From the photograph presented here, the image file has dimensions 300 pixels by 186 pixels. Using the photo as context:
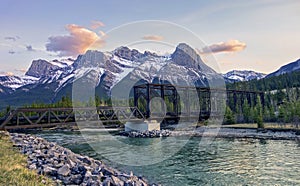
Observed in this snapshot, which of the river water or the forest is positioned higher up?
the forest

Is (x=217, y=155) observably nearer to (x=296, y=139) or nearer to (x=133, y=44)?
(x=133, y=44)

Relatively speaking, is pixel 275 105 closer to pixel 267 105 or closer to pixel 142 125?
pixel 267 105

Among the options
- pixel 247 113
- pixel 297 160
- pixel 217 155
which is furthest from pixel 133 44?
pixel 247 113

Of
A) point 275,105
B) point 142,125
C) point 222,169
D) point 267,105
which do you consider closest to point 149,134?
point 142,125

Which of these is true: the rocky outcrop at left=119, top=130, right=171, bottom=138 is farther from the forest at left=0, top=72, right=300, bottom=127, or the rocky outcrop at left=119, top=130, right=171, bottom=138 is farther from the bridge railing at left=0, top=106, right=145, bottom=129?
the forest at left=0, top=72, right=300, bottom=127

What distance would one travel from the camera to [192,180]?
1634 cm

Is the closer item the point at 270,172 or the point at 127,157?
the point at 270,172

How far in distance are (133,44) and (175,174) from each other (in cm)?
1431

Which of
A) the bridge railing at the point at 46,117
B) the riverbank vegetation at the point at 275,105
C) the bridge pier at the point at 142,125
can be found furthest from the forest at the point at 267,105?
Answer: the bridge railing at the point at 46,117

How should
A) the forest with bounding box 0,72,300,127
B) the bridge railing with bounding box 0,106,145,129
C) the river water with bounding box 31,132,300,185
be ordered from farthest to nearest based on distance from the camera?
the forest with bounding box 0,72,300,127 < the bridge railing with bounding box 0,106,145,129 < the river water with bounding box 31,132,300,185

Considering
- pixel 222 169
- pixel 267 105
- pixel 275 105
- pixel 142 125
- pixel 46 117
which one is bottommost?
pixel 222 169

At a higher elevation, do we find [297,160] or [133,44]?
[133,44]

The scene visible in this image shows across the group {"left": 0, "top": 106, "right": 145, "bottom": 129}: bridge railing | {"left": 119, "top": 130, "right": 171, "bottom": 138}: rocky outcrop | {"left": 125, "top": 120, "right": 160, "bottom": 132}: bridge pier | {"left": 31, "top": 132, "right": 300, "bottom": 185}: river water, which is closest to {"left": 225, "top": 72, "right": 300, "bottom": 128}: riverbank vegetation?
{"left": 119, "top": 130, "right": 171, "bottom": 138}: rocky outcrop

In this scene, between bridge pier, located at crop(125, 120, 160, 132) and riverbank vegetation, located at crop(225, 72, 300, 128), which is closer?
bridge pier, located at crop(125, 120, 160, 132)
